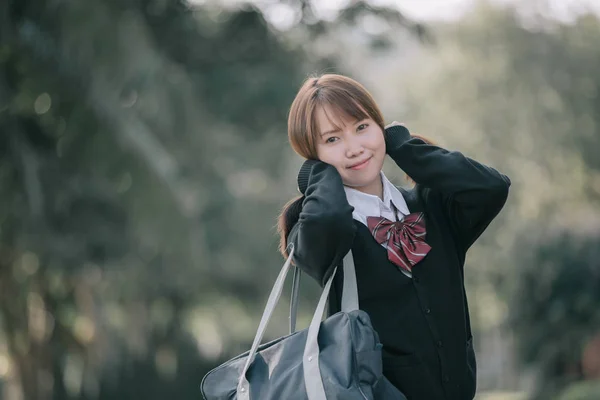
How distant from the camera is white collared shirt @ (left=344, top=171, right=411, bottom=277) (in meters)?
2.61

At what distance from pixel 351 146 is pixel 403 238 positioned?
260 mm

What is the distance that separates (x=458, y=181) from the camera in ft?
8.35

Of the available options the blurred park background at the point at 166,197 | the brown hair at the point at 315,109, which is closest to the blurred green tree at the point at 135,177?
the blurred park background at the point at 166,197

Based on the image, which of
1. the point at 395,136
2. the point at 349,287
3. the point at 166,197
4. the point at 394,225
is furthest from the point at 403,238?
the point at 166,197

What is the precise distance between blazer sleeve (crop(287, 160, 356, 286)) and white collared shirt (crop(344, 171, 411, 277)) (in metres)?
0.09

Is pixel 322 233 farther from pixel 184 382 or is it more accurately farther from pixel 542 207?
pixel 542 207

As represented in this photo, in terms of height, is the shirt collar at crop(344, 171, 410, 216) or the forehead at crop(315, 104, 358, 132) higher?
Answer: the forehead at crop(315, 104, 358, 132)

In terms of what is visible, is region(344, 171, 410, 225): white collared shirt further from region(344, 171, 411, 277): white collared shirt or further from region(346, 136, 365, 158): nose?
region(346, 136, 365, 158): nose

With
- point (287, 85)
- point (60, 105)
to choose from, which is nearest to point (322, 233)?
point (60, 105)

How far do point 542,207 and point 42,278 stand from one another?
17.1 m

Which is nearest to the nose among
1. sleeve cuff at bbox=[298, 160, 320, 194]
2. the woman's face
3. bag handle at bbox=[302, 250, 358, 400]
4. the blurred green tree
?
the woman's face

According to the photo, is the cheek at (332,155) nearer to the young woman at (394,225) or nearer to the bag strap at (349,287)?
the young woman at (394,225)

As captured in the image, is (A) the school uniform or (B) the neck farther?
(B) the neck

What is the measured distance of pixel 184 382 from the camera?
1396cm
